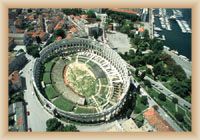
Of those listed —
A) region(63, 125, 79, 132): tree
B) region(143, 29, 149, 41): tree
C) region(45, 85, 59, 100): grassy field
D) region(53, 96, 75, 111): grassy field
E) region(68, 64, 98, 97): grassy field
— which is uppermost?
→ region(143, 29, 149, 41): tree

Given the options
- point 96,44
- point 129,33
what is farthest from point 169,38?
point 96,44

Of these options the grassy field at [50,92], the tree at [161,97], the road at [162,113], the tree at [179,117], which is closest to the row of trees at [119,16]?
the road at [162,113]

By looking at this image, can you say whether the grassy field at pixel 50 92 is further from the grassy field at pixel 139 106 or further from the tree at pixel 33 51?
the grassy field at pixel 139 106

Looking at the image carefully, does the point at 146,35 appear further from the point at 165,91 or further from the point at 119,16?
the point at 165,91

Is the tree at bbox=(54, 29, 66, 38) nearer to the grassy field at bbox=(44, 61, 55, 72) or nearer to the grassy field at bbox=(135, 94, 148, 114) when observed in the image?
the grassy field at bbox=(44, 61, 55, 72)

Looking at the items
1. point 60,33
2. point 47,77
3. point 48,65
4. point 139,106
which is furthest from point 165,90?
point 60,33

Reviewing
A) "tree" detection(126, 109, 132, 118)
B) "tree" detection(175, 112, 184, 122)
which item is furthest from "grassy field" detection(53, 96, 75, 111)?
"tree" detection(175, 112, 184, 122)
